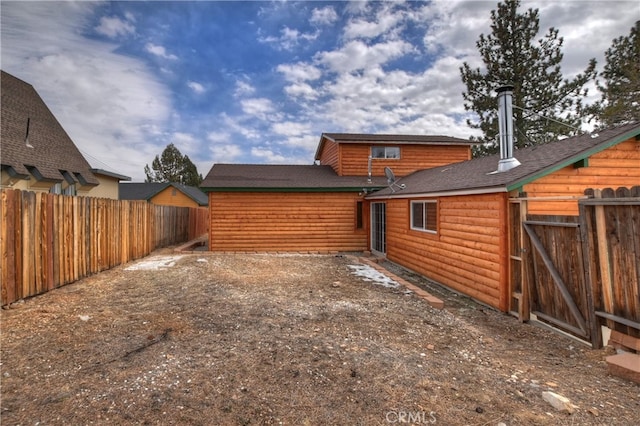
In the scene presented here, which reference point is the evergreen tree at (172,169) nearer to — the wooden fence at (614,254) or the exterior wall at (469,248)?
the exterior wall at (469,248)

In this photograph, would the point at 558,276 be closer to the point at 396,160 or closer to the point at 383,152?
the point at 396,160

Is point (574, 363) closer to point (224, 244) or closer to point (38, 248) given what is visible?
point (38, 248)

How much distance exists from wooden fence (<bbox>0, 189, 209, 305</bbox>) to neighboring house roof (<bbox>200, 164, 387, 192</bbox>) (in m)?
3.38

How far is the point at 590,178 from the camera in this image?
593 cm

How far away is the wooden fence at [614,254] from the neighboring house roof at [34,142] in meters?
15.6

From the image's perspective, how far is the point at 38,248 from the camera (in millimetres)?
5910

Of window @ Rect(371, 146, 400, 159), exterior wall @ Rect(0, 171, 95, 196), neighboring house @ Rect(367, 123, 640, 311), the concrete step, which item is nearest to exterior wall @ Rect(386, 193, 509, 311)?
neighboring house @ Rect(367, 123, 640, 311)

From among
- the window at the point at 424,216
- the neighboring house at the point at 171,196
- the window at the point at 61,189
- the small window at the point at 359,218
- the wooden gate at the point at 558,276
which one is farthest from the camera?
the neighboring house at the point at 171,196

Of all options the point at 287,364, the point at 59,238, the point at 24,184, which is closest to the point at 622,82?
the point at 287,364

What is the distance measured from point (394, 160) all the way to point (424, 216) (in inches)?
290

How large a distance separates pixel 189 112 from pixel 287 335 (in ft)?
61.4

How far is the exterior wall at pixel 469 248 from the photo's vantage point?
5516 millimetres

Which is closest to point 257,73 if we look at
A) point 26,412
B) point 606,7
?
point 606,7

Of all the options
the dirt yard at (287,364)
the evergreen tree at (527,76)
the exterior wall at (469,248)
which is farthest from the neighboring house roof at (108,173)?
the evergreen tree at (527,76)
